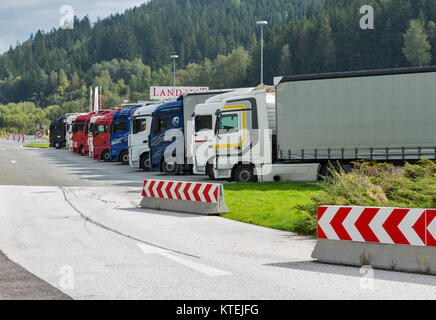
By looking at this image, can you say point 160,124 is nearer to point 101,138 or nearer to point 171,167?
point 171,167

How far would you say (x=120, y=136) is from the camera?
32.2 meters

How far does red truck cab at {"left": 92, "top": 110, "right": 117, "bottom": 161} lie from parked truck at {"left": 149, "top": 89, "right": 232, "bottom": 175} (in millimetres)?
9748

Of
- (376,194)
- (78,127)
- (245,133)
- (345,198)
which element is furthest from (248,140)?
(78,127)

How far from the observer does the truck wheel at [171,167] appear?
25.1m

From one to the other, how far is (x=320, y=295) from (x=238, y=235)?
15.3 ft

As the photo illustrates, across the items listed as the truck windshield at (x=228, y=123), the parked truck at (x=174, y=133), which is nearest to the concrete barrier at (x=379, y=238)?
the truck windshield at (x=228, y=123)

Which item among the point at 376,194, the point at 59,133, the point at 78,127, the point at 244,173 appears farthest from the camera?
the point at 59,133

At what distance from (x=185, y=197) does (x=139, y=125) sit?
14047 millimetres

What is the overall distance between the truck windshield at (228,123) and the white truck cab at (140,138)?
770 centimetres

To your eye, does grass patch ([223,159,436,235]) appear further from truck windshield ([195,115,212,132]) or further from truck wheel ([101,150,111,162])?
truck wheel ([101,150,111,162])

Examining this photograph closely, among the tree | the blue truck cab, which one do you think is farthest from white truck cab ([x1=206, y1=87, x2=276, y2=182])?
the tree

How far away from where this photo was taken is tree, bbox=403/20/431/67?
Result: 3895 inches

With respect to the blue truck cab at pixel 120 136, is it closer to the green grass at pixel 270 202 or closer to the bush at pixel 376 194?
the green grass at pixel 270 202
